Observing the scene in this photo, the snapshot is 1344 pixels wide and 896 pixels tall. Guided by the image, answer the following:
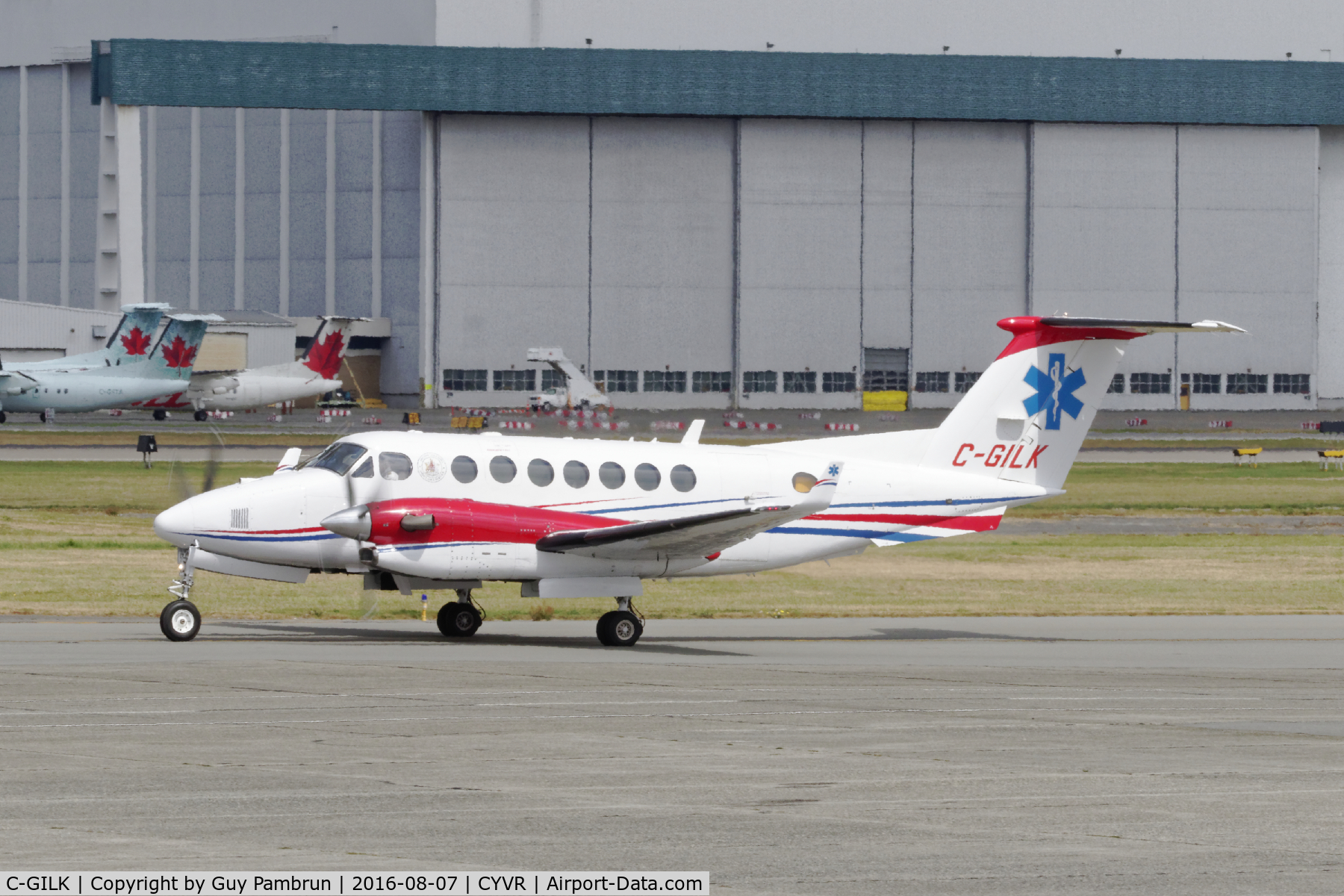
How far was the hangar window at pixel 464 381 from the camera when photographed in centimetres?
10812

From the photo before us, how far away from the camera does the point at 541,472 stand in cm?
2383

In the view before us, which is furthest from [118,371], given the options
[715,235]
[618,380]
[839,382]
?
[839,382]

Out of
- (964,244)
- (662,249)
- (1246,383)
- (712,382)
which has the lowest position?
(712,382)

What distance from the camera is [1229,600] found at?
105 ft

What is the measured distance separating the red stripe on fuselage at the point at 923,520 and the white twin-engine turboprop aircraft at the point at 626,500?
33 millimetres

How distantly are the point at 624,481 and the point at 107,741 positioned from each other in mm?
11381

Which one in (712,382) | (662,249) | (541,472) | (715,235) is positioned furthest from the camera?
(712,382)

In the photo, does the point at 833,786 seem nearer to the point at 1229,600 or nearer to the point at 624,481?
the point at 624,481

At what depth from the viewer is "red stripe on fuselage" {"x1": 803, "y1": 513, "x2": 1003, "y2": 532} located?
25.5 meters

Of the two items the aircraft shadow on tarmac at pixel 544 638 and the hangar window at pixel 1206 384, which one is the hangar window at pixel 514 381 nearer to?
the hangar window at pixel 1206 384

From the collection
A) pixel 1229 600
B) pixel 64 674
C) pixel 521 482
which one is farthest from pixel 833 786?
pixel 1229 600

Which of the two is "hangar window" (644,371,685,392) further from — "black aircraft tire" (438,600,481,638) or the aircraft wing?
the aircraft wing

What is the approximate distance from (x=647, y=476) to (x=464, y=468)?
9.16 ft

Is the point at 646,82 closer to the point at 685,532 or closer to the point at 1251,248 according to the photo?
the point at 1251,248
